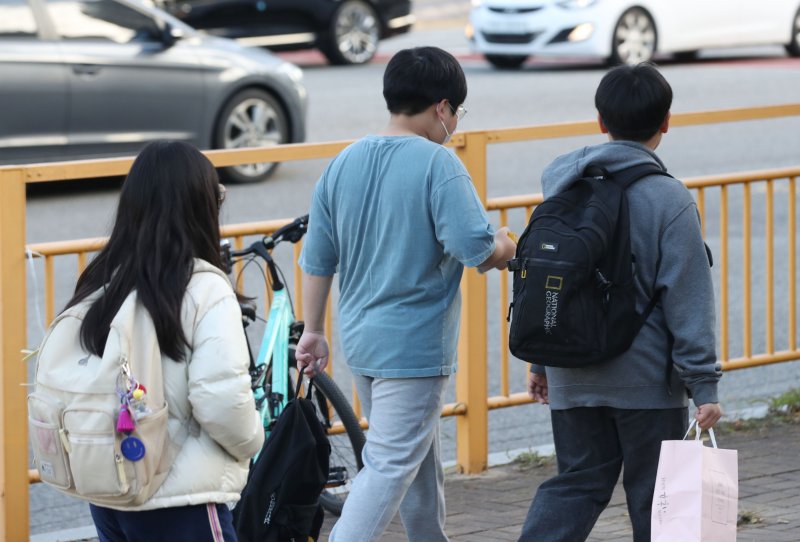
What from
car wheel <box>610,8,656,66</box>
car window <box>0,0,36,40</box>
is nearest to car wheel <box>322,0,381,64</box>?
car wheel <box>610,8,656,66</box>

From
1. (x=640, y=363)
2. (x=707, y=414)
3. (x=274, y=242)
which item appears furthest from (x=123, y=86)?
(x=707, y=414)

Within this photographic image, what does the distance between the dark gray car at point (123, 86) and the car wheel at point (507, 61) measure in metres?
8.26

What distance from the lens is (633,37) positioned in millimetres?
20281

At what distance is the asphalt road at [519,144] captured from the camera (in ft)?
23.4

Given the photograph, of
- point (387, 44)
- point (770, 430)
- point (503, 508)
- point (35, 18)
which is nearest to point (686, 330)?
point (503, 508)

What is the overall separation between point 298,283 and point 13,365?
1.37 metres

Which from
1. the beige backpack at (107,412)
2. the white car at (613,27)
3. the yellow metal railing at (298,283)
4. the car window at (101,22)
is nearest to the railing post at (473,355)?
the yellow metal railing at (298,283)

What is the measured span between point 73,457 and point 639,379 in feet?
4.98

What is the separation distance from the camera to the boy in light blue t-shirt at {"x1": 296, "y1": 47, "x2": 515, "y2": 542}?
395cm

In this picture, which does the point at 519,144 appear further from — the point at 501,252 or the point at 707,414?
the point at 707,414

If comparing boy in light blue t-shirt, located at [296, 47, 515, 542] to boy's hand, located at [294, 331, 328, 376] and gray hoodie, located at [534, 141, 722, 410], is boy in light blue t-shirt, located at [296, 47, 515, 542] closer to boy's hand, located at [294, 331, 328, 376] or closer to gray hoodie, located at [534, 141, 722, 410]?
boy's hand, located at [294, 331, 328, 376]

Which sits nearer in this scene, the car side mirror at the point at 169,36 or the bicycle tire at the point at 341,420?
the bicycle tire at the point at 341,420

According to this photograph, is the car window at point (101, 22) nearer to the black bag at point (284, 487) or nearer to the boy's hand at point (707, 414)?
the black bag at point (284, 487)

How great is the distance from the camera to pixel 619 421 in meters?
3.97
